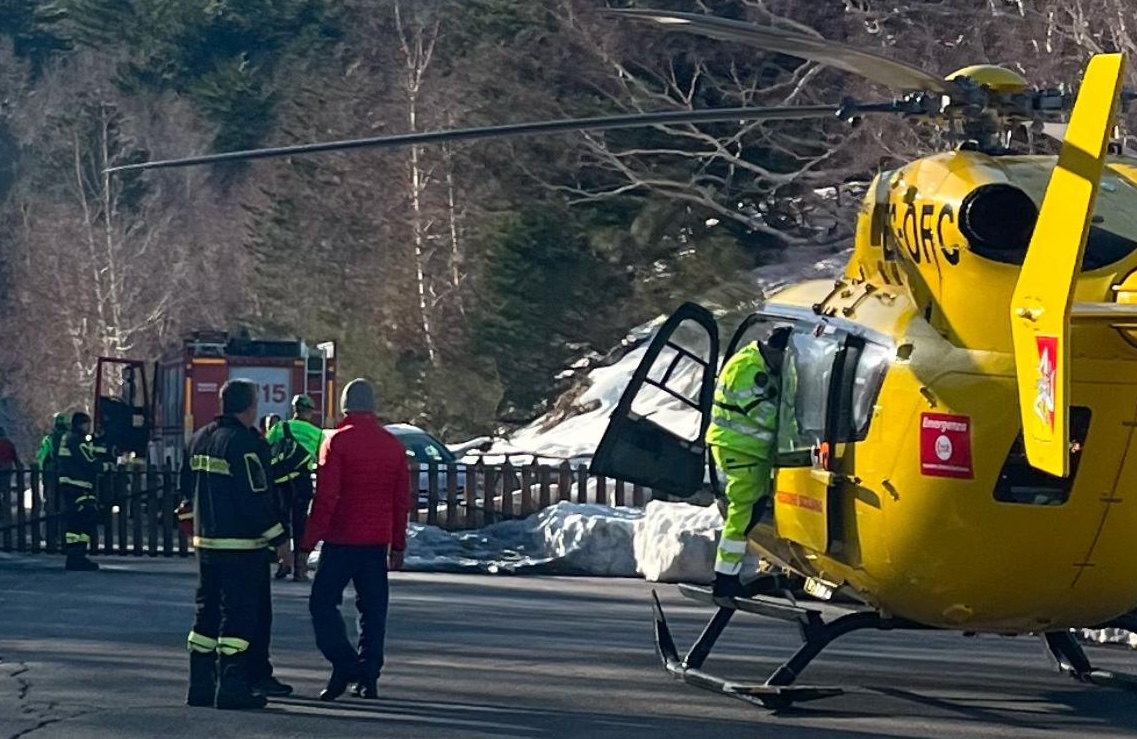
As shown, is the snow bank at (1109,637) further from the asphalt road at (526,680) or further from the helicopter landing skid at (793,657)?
the helicopter landing skid at (793,657)

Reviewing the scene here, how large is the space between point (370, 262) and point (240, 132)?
11.2 metres

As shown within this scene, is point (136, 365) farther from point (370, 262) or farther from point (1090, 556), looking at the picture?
point (1090, 556)

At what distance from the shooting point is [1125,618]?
10312mm

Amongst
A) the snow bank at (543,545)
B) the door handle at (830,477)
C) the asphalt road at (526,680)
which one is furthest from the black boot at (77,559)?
the door handle at (830,477)

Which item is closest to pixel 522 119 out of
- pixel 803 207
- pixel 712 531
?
pixel 803 207

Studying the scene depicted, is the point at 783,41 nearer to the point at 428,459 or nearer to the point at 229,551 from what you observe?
the point at 229,551

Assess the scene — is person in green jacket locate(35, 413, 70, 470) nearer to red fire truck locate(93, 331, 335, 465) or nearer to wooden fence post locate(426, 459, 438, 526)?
wooden fence post locate(426, 459, 438, 526)

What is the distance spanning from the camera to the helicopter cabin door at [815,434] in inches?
387

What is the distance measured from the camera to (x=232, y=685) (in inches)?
406

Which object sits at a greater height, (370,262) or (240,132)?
(240,132)

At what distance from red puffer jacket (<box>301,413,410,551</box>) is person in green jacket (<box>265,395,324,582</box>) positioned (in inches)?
12.7

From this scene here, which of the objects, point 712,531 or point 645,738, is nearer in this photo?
point 645,738

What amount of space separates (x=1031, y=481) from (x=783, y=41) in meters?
2.44

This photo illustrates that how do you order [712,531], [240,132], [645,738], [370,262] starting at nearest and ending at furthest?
[645,738], [712,531], [370,262], [240,132]
